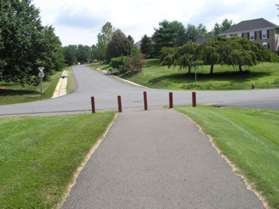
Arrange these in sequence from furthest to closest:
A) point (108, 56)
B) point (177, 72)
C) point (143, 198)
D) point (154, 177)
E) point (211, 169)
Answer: point (108, 56) < point (177, 72) < point (211, 169) < point (154, 177) < point (143, 198)

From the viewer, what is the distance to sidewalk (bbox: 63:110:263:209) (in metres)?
6.32

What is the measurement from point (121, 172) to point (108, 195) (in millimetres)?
1276

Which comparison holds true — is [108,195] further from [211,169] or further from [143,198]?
[211,169]

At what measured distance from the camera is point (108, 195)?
6672 mm

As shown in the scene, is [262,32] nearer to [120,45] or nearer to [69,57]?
[120,45]

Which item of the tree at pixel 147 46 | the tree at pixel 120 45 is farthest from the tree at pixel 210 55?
the tree at pixel 147 46

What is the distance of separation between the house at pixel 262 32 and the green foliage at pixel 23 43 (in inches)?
2174

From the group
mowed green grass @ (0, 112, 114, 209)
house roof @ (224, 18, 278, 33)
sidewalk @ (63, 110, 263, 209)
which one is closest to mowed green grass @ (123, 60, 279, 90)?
mowed green grass @ (0, 112, 114, 209)

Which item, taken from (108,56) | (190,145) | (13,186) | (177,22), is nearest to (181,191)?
(13,186)

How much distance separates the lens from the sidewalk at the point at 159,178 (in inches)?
249

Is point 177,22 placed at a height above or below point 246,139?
above

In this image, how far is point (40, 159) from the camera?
8711 millimetres

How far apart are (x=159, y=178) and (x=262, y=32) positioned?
90.9 metres

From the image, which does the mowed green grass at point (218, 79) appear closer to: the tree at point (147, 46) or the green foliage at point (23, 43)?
the green foliage at point (23, 43)
